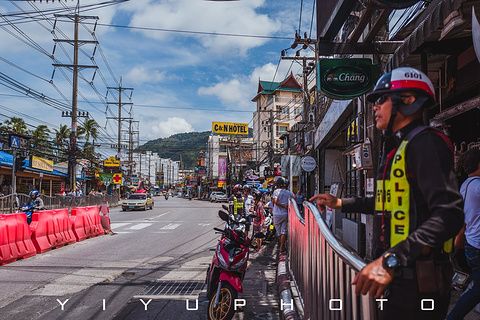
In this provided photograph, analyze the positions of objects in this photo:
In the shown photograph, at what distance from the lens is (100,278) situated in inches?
286

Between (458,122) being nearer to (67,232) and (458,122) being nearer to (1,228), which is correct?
(1,228)

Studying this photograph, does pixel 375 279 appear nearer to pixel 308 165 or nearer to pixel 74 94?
pixel 308 165

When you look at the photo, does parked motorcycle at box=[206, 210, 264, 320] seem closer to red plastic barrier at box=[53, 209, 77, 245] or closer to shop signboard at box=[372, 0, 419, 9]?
shop signboard at box=[372, 0, 419, 9]

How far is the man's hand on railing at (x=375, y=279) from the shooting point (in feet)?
5.88

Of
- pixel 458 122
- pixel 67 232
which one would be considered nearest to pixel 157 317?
pixel 458 122

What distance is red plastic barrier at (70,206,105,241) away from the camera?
40.2ft

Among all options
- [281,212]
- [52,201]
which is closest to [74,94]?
[52,201]

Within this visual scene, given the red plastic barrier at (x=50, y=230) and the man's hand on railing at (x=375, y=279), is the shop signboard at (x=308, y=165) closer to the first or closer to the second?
the red plastic barrier at (x=50, y=230)

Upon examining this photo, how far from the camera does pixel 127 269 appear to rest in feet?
26.8

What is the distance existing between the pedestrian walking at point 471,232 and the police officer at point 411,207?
1.94m

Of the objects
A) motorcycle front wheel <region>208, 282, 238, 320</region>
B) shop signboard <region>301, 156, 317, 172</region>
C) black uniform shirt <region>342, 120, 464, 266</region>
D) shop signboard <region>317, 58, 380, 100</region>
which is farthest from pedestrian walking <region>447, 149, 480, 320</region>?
shop signboard <region>301, 156, 317, 172</region>

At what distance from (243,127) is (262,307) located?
82326 mm

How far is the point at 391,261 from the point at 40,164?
122 ft

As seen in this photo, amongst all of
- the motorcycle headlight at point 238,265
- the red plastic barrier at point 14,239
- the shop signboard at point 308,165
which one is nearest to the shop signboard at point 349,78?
the motorcycle headlight at point 238,265
